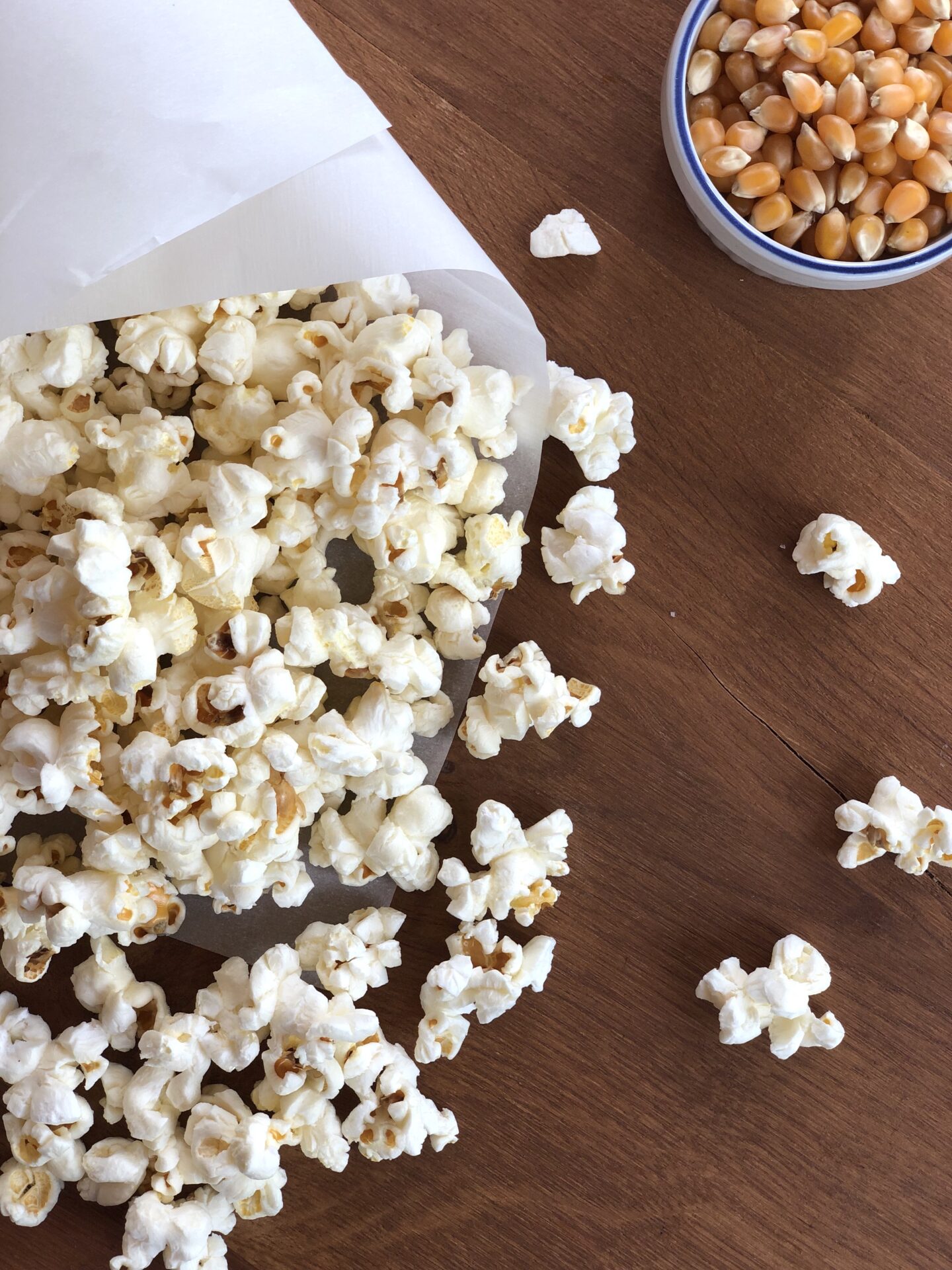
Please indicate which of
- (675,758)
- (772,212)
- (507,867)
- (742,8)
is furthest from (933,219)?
(507,867)

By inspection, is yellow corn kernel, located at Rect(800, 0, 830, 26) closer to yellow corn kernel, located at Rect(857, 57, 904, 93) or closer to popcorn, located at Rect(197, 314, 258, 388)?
yellow corn kernel, located at Rect(857, 57, 904, 93)

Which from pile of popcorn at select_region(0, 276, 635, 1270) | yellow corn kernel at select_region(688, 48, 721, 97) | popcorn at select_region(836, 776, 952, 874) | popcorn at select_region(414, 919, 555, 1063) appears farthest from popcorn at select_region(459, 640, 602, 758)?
yellow corn kernel at select_region(688, 48, 721, 97)

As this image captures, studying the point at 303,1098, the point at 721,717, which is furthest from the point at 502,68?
the point at 303,1098

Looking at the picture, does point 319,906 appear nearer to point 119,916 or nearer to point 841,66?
point 119,916

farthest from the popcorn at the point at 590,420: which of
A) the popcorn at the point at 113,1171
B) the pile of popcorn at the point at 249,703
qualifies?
the popcorn at the point at 113,1171

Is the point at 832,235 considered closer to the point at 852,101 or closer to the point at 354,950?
the point at 852,101

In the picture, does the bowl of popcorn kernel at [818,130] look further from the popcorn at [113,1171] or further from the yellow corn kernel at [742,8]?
the popcorn at [113,1171]
